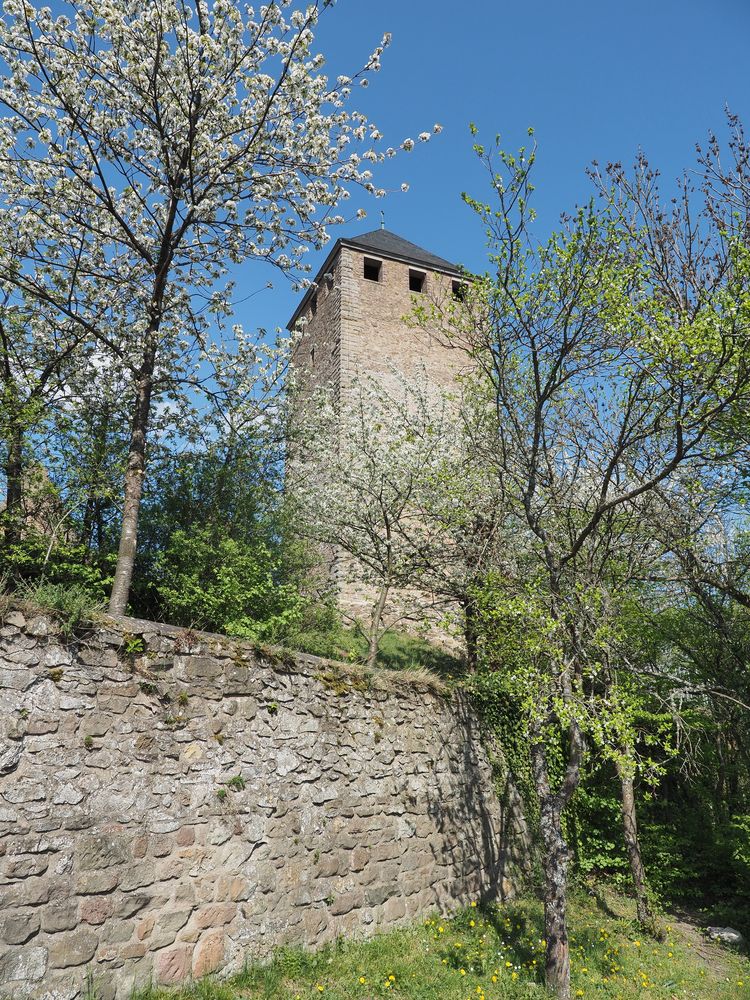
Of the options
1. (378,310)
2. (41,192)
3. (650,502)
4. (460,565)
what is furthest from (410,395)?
(41,192)

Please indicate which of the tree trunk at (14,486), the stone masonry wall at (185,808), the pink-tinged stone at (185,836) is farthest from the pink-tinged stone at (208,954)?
the tree trunk at (14,486)

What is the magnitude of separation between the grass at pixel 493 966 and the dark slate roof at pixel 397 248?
1540cm

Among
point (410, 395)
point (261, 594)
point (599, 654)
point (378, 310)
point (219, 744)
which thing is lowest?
point (219, 744)

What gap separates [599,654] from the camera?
311 inches

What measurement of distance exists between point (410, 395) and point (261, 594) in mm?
9215

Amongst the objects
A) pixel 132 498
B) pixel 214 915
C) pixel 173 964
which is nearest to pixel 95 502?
pixel 132 498

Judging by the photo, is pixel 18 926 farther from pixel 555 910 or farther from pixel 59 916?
pixel 555 910

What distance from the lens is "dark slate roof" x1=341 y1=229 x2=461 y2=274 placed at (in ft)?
58.6

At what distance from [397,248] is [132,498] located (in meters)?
15.0

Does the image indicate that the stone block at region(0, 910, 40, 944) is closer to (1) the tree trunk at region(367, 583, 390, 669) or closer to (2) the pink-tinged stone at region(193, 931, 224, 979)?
Answer: (2) the pink-tinged stone at region(193, 931, 224, 979)

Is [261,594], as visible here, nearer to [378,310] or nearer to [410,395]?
[410,395]

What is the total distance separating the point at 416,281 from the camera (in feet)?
62.1

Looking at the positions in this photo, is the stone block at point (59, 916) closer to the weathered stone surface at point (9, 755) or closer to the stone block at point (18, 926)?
the stone block at point (18, 926)

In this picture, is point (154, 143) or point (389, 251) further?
point (389, 251)
